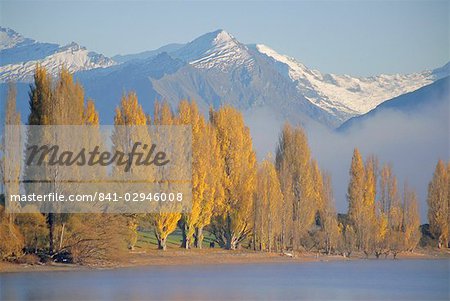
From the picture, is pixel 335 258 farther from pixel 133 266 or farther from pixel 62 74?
pixel 62 74

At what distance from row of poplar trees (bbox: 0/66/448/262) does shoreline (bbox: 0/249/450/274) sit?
35.1 inches

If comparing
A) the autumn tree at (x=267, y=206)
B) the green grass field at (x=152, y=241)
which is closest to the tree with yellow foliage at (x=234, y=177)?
Result: the autumn tree at (x=267, y=206)

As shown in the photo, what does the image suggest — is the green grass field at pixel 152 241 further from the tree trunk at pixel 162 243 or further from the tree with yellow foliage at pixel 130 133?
the tree with yellow foliage at pixel 130 133

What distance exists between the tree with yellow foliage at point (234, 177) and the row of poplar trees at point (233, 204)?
8 cm

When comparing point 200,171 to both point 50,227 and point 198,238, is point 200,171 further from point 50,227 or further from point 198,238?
point 50,227

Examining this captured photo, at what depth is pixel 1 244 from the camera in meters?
50.0

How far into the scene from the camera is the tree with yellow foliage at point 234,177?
2714 inches

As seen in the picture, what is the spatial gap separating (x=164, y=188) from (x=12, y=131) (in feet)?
42.4

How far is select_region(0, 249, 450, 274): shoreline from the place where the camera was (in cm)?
5194

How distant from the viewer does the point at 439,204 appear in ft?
293

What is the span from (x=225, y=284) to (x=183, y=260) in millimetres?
17250

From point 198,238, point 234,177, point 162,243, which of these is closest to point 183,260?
point 162,243

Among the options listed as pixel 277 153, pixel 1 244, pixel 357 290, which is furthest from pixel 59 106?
pixel 277 153

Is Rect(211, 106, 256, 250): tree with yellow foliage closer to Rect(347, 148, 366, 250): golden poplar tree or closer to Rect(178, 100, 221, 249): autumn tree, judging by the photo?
Rect(178, 100, 221, 249): autumn tree
